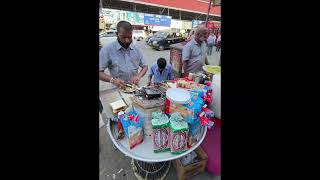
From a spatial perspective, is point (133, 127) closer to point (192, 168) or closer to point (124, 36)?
point (192, 168)

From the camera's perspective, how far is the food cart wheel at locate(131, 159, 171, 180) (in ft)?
6.75

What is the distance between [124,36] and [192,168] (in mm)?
1746

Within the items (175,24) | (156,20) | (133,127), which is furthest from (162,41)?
(175,24)

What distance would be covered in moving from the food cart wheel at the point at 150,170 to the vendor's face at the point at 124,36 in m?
1.52

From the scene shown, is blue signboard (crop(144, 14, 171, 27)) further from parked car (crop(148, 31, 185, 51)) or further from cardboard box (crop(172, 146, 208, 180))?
cardboard box (crop(172, 146, 208, 180))

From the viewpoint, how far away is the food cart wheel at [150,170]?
2057 mm

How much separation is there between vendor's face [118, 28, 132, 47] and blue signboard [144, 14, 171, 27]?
22098mm

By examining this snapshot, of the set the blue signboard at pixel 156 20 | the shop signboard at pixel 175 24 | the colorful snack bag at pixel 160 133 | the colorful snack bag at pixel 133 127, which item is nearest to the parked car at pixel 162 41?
the blue signboard at pixel 156 20

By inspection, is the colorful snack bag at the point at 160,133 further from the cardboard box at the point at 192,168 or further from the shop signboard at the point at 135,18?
the shop signboard at the point at 135,18
